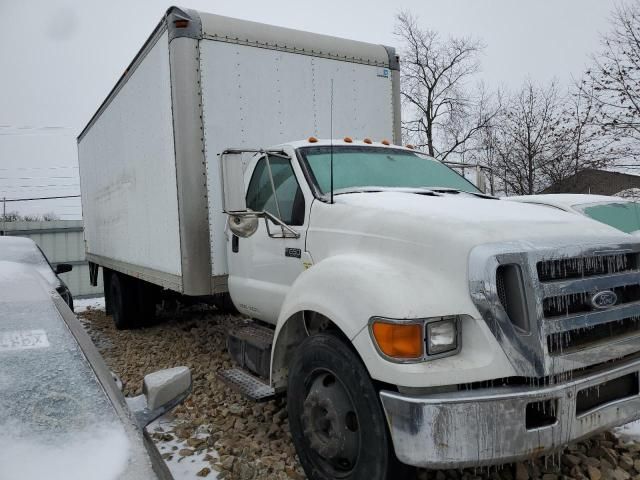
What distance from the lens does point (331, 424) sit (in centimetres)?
271

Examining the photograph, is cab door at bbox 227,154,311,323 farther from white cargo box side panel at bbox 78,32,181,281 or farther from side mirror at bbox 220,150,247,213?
white cargo box side panel at bbox 78,32,181,281

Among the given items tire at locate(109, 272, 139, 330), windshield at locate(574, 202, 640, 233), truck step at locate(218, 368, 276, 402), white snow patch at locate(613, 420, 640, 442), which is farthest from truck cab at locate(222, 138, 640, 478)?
tire at locate(109, 272, 139, 330)

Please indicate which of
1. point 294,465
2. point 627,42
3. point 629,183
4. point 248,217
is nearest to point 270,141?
point 248,217

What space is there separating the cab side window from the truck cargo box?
1.95 ft

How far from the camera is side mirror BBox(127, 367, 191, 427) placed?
1973 millimetres

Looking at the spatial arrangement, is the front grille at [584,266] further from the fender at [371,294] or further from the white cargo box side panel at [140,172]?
the white cargo box side panel at [140,172]

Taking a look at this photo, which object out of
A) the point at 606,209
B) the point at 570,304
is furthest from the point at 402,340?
the point at 606,209

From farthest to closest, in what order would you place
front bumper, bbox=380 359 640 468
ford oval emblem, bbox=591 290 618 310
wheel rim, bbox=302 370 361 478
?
wheel rim, bbox=302 370 361 478, ford oval emblem, bbox=591 290 618 310, front bumper, bbox=380 359 640 468

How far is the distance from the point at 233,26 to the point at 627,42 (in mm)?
16407

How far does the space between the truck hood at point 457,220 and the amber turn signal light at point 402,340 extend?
1.71 ft

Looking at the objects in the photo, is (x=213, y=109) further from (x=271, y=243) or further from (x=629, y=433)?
(x=629, y=433)

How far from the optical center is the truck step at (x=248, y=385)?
338cm

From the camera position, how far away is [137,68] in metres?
5.81

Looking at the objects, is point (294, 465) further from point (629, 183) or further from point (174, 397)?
point (629, 183)
